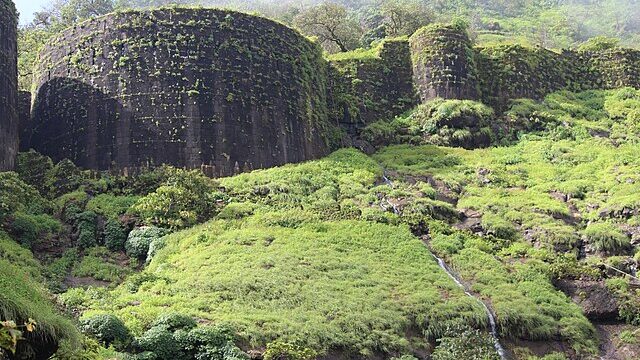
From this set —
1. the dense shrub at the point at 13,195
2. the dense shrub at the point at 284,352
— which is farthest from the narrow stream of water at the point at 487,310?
the dense shrub at the point at 13,195

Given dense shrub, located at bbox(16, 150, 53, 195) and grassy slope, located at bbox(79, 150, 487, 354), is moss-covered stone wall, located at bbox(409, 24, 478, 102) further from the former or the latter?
dense shrub, located at bbox(16, 150, 53, 195)

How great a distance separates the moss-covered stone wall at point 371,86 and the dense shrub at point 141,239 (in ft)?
44.7

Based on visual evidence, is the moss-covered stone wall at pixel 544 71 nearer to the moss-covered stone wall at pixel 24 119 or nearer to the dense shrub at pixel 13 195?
the moss-covered stone wall at pixel 24 119

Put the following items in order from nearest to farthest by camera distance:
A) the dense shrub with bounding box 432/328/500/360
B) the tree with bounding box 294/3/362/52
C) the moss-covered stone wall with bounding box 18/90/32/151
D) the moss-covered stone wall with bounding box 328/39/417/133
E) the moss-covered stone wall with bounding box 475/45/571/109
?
the dense shrub with bounding box 432/328/500/360 → the moss-covered stone wall with bounding box 18/90/32/151 → the moss-covered stone wall with bounding box 328/39/417/133 → the moss-covered stone wall with bounding box 475/45/571/109 → the tree with bounding box 294/3/362/52

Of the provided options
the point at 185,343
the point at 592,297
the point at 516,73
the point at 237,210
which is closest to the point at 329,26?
the point at 516,73

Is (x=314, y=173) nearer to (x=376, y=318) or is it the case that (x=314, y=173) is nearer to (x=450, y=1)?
(x=376, y=318)

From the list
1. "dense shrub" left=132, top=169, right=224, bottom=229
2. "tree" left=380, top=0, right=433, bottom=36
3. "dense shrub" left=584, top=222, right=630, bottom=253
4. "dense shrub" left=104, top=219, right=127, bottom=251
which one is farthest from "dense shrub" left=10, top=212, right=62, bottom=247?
"tree" left=380, top=0, right=433, bottom=36

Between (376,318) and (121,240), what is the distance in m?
9.04

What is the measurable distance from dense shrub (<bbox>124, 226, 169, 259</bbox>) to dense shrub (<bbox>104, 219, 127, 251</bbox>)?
0.26 meters

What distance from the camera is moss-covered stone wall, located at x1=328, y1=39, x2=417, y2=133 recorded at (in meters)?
36.6

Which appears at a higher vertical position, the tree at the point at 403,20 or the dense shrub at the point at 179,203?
A: the tree at the point at 403,20

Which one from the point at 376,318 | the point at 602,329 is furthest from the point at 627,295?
the point at 376,318

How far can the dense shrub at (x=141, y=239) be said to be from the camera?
23.6 m

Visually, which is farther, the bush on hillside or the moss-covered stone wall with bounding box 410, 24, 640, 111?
the bush on hillside
